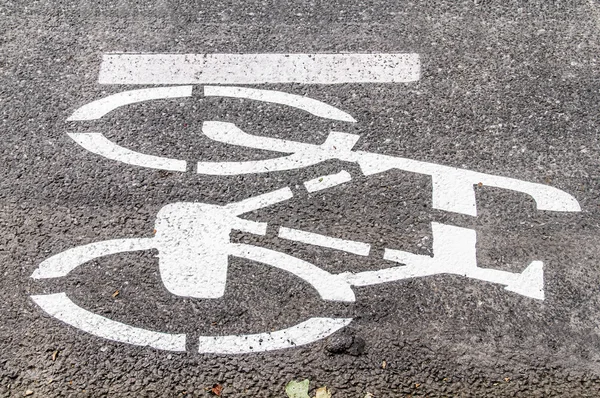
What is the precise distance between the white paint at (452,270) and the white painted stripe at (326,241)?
147 millimetres

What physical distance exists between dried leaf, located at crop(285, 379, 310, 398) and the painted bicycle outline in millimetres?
238

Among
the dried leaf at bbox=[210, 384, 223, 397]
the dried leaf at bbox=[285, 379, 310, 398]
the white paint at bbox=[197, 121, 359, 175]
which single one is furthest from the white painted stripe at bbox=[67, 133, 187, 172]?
the dried leaf at bbox=[285, 379, 310, 398]

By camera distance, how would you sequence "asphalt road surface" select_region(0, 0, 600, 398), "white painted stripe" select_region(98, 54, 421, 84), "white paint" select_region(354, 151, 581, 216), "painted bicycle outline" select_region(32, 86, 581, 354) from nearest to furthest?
"asphalt road surface" select_region(0, 0, 600, 398), "painted bicycle outline" select_region(32, 86, 581, 354), "white paint" select_region(354, 151, 581, 216), "white painted stripe" select_region(98, 54, 421, 84)

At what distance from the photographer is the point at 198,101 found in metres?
4.95

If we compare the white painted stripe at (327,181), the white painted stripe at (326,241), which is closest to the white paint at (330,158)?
the white painted stripe at (327,181)

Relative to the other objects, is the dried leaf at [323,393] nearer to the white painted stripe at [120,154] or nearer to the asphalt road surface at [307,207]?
the asphalt road surface at [307,207]

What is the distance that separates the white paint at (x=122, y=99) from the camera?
4832 mm

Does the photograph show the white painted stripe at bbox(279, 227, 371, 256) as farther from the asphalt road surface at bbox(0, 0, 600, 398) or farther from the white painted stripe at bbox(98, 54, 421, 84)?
the white painted stripe at bbox(98, 54, 421, 84)

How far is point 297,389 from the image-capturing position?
139 inches

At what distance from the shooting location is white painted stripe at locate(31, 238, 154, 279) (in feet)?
13.1

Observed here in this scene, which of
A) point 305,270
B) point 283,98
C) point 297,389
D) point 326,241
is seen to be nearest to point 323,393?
point 297,389

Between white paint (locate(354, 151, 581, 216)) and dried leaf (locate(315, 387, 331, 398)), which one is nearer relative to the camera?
dried leaf (locate(315, 387, 331, 398))

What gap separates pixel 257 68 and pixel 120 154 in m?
1.27

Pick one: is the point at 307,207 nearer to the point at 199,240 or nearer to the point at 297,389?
the point at 199,240
